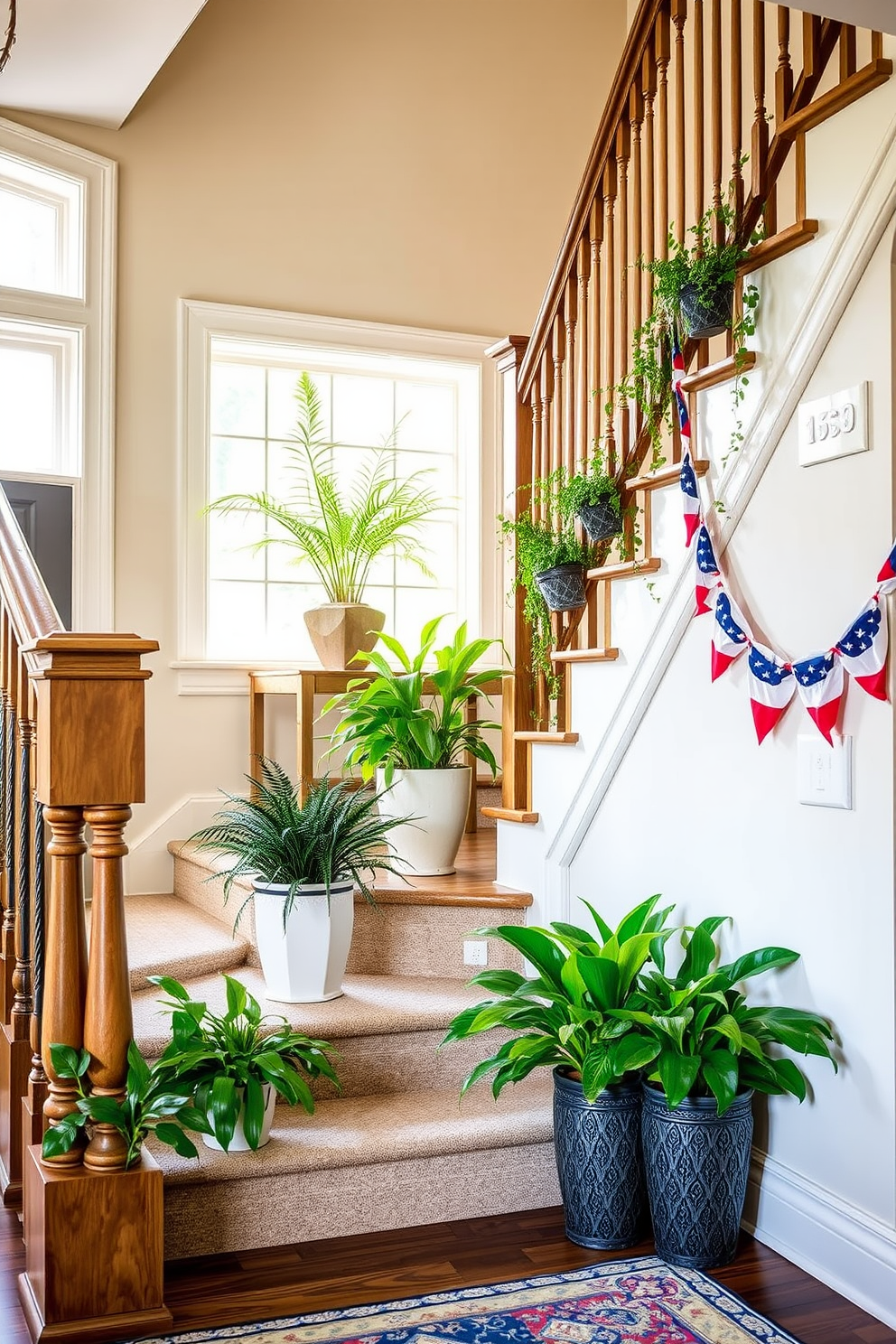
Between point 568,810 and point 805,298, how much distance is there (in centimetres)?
141

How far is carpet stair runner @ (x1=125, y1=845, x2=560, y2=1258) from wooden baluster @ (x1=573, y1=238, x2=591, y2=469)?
1.25 metres

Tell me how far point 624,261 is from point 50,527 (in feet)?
7.72

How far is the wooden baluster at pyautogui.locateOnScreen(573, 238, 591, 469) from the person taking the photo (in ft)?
10.5

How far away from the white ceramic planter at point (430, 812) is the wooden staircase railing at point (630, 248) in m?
0.19

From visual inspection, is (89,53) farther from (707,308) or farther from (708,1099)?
(708,1099)

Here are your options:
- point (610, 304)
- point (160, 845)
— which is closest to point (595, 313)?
point (610, 304)

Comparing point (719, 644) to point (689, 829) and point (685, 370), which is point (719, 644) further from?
point (685, 370)

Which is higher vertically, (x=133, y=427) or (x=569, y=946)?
(x=133, y=427)

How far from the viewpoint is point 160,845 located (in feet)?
14.6

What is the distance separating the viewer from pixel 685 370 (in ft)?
8.98

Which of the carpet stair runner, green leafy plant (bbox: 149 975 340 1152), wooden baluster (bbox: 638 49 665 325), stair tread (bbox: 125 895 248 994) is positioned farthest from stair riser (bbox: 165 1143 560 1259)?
wooden baluster (bbox: 638 49 665 325)

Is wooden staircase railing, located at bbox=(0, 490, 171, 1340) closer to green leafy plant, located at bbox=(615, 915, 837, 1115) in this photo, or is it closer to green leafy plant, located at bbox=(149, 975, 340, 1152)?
green leafy plant, located at bbox=(149, 975, 340, 1152)

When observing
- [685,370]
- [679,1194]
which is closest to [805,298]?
[685,370]

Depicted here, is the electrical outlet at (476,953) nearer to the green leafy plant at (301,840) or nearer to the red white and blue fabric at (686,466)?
the green leafy plant at (301,840)
